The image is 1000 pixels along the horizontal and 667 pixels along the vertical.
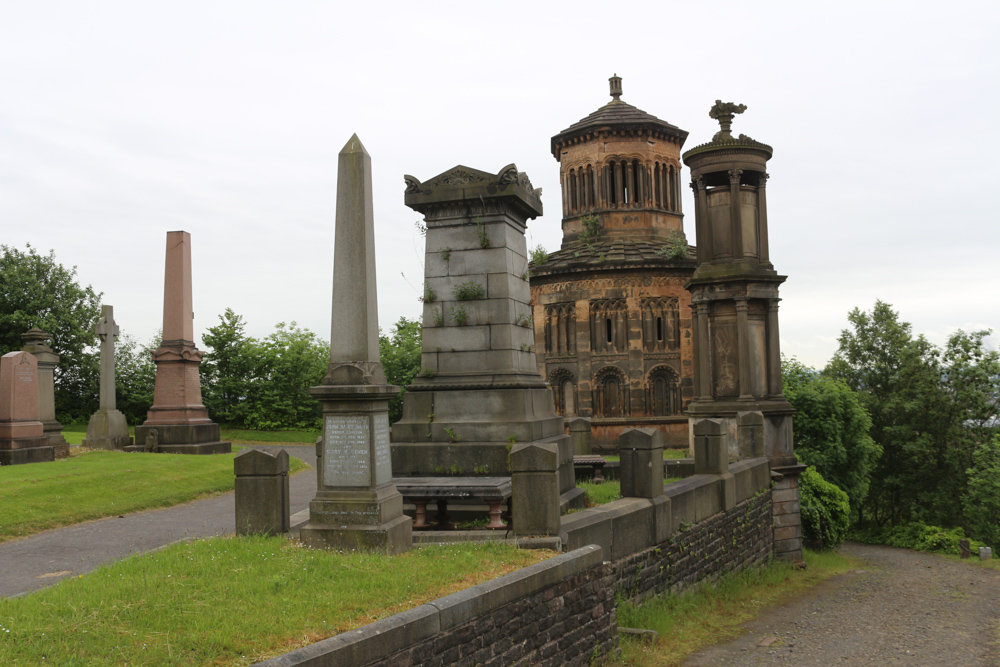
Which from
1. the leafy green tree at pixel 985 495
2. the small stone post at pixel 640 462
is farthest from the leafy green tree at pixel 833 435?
the small stone post at pixel 640 462

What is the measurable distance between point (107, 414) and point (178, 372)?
2737mm

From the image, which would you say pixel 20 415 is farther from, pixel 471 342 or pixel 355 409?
pixel 355 409

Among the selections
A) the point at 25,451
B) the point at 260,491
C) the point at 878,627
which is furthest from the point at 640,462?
the point at 25,451

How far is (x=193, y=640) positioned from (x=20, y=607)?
1.87 m

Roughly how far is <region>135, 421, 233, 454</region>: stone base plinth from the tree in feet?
69.1

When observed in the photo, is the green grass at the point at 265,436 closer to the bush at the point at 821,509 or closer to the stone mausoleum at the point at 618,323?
the stone mausoleum at the point at 618,323

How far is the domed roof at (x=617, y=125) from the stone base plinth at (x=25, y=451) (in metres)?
25.0

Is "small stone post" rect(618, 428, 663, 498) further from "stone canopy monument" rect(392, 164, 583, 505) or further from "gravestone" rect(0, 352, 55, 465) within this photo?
"gravestone" rect(0, 352, 55, 465)

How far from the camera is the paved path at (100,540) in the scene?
9.75 metres

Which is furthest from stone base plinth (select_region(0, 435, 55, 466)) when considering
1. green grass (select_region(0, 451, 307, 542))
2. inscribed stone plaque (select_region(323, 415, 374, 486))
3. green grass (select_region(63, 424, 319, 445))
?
inscribed stone plaque (select_region(323, 415, 374, 486))

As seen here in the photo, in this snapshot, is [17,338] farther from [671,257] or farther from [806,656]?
[806,656]

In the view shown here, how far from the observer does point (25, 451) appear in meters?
19.4

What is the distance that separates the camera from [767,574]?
18109mm

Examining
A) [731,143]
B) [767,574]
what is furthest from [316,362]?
[767,574]
